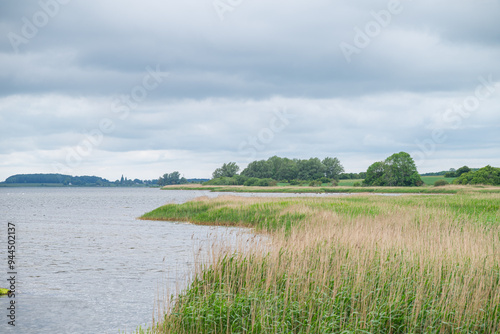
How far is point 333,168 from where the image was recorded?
193875 millimetres

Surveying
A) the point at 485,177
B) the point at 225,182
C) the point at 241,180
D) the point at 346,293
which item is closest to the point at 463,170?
the point at 485,177

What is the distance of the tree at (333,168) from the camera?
7574 inches

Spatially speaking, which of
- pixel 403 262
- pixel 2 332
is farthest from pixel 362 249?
pixel 2 332

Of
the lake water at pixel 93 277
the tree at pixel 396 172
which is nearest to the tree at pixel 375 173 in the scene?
the tree at pixel 396 172

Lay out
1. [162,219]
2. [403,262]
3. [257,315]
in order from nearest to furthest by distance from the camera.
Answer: [257,315] → [403,262] → [162,219]

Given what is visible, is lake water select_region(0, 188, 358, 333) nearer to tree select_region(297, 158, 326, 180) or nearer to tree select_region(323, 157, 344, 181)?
tree select_region(297, 158, 326, 180)

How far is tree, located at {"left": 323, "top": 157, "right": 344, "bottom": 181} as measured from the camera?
631 feet

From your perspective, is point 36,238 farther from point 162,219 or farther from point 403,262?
point 403,262

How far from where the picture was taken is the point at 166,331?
9680mm

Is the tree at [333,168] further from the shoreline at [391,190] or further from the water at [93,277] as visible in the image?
the water at [93,277]

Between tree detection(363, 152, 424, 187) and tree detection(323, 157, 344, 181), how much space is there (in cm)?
5411

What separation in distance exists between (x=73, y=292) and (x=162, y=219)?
91.8 feet

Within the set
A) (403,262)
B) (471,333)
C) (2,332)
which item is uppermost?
(403,262)

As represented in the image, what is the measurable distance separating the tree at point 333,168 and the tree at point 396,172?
54.1 meters
